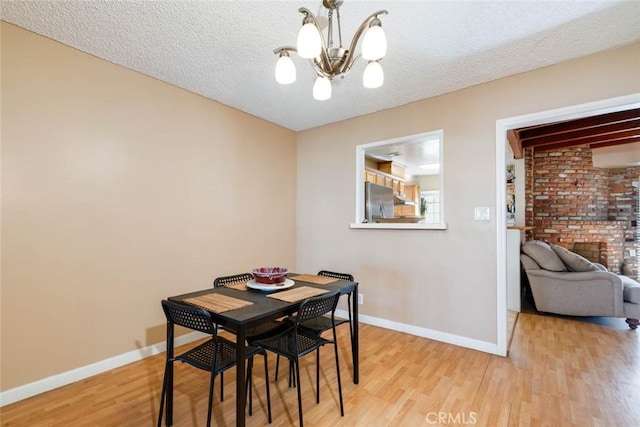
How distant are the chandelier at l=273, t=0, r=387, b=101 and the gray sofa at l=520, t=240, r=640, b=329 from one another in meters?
3.43

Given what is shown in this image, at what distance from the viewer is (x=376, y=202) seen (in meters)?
4.42

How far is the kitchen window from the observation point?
3.17 metres

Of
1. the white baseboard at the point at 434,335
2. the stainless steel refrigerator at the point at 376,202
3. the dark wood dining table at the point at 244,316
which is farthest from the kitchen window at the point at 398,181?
the dark wood dining table at the point at 244,316

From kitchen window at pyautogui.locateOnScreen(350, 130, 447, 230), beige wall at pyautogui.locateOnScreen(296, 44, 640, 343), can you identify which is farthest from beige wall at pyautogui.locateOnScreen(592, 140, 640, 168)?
beige wall at pyautogui.locateOnScreen(296, 44, 640, 343)

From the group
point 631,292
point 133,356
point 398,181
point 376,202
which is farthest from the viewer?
point 398,181

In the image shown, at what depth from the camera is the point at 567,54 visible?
7.39 feet

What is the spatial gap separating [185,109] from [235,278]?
1686 millimetres

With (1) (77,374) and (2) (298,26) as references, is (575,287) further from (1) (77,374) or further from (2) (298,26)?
(1) (77,374)

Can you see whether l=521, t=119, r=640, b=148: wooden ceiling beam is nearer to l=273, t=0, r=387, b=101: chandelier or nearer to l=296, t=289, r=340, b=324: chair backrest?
l=273, t=0, r=387, b=101: chandelier

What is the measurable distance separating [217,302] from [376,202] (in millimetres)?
3163

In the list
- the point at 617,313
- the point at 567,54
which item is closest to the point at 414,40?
the point at 567,54

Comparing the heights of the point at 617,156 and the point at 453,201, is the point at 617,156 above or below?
above

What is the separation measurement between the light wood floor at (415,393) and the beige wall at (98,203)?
0.37m

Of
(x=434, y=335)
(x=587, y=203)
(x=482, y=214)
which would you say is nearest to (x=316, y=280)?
(x=434, y=335)
